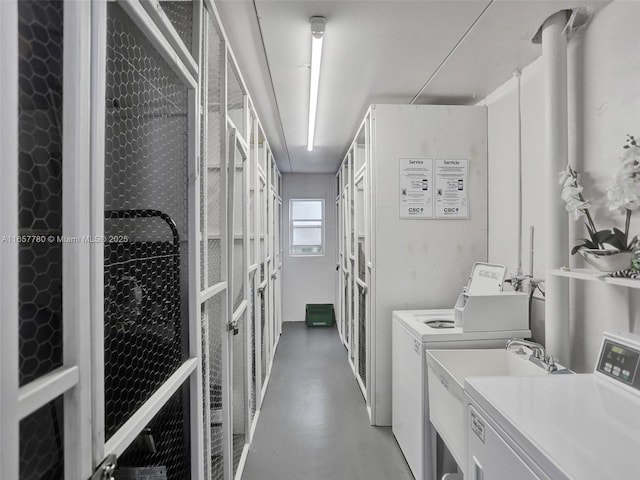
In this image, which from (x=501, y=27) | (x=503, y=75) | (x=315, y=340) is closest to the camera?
(x=501, y=27)

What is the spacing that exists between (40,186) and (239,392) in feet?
6.36

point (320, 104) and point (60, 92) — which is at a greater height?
point (320, 104)

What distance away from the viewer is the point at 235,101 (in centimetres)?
202

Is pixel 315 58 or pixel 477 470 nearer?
pixel 477 470

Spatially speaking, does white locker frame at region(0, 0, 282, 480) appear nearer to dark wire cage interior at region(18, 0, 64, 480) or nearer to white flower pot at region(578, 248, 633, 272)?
dark wire cage interior at region(18, 0, 64, 480)

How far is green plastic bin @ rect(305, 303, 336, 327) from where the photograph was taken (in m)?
5.75

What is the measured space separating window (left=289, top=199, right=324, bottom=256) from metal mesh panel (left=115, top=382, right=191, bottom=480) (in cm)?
505

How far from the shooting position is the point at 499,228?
2.56 metres

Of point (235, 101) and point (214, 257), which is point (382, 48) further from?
point (214, 257)

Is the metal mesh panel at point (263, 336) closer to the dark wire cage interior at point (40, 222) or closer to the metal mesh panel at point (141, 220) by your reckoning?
the metal mesh panel at point (141, 220)

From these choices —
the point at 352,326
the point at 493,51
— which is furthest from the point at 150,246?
the point at 352,326

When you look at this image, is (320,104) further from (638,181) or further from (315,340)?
(315,340)

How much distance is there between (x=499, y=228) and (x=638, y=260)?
4.31 feet

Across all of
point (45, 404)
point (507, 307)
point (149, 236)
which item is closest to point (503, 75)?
point (507, 307)
